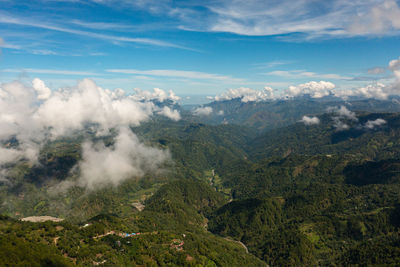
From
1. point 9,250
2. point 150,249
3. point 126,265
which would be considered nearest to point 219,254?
point 150,249

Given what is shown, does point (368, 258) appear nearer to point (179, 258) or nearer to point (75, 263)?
point (179, 258)

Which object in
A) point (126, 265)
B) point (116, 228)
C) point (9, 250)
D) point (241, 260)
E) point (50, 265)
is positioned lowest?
point (241, 260)

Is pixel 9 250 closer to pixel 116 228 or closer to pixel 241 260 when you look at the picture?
pixel 116 228

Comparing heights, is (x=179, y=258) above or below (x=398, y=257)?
above

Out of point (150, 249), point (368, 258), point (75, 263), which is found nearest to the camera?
point (75, 263)

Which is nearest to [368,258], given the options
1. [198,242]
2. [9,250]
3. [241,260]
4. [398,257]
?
[398,257]

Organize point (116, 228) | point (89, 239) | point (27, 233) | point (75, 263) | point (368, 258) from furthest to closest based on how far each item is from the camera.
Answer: point (368, 258) → point (116, 228) → point (89, 239) → point (27, 233) → point (75, 263)

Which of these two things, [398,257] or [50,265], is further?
[398,257]

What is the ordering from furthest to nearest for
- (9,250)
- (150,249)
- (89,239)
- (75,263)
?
(150,249)
(89,239)
(75,263)
(9,250)

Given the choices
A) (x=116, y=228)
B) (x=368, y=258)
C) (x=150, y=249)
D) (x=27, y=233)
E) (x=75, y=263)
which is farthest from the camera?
(x=368, y=258)
